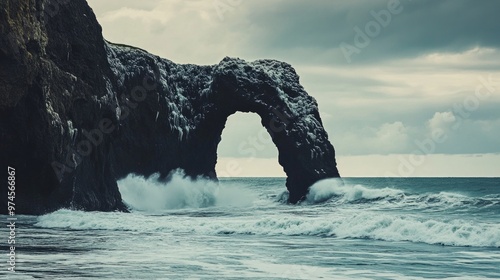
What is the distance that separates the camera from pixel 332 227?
101 ft

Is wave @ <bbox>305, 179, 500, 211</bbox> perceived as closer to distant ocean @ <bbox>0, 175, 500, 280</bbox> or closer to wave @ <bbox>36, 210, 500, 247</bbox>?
distant ocean @ <bbox>0, 175, 500, 280</bbox>

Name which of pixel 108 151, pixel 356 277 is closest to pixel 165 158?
pixel 108 151

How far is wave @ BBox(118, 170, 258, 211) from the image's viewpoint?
58.3 m

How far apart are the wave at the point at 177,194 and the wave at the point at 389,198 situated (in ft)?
21.5

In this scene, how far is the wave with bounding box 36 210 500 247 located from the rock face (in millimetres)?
4572

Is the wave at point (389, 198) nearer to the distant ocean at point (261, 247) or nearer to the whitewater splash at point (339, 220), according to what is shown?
the whitewater splash at point (339, 220)

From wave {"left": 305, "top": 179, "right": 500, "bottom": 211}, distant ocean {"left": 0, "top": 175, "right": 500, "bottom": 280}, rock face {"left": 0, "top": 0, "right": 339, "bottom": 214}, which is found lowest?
distant ocean {"left": 0, "top": 175, "right": 500, "bottom": 280}

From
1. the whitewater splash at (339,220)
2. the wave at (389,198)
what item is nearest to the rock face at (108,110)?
the wave at (389,198)

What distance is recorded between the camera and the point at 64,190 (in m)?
42.2

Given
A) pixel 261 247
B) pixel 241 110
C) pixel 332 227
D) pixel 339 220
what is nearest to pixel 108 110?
pixel 339 220

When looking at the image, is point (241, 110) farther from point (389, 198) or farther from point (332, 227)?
point (332, 227)

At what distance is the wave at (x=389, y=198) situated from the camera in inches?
1832

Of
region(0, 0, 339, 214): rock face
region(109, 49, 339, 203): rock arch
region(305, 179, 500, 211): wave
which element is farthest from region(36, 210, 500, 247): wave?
region(109, 49, 339, 203): rock arch

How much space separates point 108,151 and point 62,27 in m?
9.03
